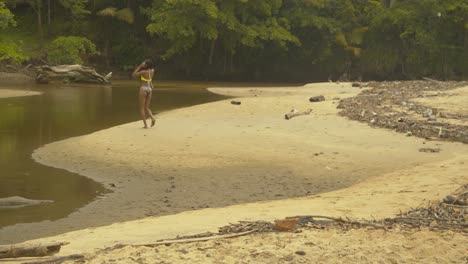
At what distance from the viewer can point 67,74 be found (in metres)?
32.5

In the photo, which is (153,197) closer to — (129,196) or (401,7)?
(129,196)

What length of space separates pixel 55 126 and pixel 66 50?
67.1ft

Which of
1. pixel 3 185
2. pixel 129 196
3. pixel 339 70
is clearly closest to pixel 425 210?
pixel 129 196

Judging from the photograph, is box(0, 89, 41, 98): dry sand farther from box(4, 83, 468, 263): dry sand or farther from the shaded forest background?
the shaded forest background

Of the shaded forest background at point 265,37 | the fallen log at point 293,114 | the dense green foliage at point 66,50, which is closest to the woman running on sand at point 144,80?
the fallen log at point 293,114

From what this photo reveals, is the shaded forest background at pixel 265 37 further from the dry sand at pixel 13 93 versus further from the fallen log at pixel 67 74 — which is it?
the dry sand at pixel 13 93

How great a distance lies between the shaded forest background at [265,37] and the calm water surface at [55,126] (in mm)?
8146

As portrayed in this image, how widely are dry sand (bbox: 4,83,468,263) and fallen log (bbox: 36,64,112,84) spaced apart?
57.5 feet

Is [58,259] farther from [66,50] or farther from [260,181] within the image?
[66,50]

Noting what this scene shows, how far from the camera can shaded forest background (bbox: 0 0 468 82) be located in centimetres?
3788

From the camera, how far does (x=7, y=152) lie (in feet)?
39.6

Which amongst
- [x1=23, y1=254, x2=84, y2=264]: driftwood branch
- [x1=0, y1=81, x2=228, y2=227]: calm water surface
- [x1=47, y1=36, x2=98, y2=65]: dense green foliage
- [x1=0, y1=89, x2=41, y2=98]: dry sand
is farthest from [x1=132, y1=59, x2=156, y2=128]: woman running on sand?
[x1=47, y1=36, x2=98, y2=65]: dense green foliage

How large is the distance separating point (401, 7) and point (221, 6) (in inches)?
454

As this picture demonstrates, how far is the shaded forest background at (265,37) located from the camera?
37875mm
